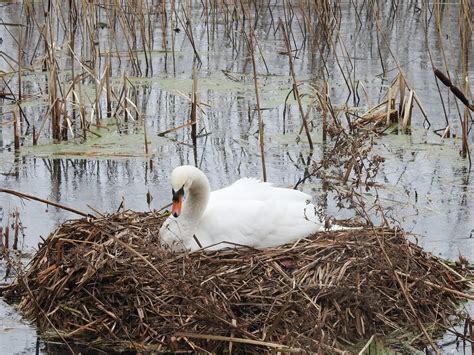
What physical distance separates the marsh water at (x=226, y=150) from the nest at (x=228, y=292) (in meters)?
0.23

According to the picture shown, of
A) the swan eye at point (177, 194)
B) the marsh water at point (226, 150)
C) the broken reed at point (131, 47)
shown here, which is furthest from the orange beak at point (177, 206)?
the broken reed at point (131, 47)

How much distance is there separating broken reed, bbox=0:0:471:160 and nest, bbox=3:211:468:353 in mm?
2116

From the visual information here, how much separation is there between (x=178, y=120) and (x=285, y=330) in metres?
5.14

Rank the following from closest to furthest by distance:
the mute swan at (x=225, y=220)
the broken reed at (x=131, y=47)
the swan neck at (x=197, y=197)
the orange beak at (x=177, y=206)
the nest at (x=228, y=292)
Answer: the nest at (x=228, y=292) < the orange beak at (x=177, y=206) < the mute swan at (x=225, y=220) < the swan neck at (x=197, y=197) < the broken reed at (x=131, y=47)

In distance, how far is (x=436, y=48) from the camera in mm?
12945

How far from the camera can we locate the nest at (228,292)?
4793 millimetres

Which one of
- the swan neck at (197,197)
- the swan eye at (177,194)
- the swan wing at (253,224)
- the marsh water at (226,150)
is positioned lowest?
the marsh water at (226,150)

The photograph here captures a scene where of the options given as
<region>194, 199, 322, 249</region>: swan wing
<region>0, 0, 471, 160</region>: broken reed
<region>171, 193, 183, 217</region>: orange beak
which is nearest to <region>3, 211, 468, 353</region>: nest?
<region>194, 199, 322, 249</region>: swan wing

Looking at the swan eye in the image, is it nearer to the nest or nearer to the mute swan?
the mute swan

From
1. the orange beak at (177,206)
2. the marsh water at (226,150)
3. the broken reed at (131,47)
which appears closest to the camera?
the orange beak at (177,206)

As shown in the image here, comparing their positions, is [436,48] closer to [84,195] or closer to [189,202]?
[84,195]

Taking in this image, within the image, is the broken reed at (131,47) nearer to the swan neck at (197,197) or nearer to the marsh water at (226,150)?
the marsh water at (226,150)

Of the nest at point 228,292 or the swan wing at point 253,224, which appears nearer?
the nest at point 228,292

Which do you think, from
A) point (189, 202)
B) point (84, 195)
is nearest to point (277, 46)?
point (84, 195)
